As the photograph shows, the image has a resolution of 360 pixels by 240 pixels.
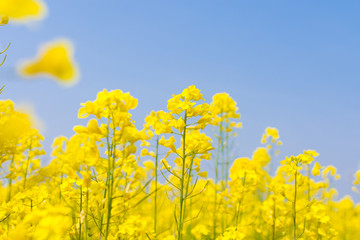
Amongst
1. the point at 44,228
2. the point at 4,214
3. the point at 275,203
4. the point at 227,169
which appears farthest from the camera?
the point at 227,169

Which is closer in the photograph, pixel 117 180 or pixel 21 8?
pixel 21 8

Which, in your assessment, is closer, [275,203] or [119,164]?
[119,164]

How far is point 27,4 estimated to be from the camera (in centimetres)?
65

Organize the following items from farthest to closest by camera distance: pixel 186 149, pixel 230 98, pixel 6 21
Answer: pixel 230 98, pixel 186 149, pixel 6 21

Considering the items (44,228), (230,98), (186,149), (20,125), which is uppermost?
(230,98)

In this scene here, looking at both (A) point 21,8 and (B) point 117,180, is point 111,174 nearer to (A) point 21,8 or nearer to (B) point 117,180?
(B) point 117,180

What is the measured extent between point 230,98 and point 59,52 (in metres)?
5.88

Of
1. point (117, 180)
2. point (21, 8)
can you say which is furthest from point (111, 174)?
point (21, 8)

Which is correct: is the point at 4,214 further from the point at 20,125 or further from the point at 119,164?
the point at 20,125

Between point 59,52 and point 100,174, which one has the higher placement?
point 100,174

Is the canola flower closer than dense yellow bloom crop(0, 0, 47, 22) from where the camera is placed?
No

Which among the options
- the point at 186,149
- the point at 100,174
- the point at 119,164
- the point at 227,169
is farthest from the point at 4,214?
the point at 227,169

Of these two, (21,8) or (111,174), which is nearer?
(21,8)

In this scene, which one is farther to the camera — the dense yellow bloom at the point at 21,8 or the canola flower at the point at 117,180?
the canola flower at the point at 117,180
